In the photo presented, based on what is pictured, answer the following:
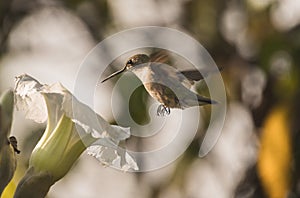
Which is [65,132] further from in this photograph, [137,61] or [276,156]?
[276,156]

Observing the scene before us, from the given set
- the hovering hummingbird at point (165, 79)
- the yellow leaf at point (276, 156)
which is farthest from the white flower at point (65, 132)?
the yellow leaf at point (276, 156)

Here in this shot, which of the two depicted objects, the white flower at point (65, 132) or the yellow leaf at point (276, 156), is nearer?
the white flower at point (65, 132)

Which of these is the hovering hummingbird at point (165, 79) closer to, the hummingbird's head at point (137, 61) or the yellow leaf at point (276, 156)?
the hummingbird's head at point (137, 61)

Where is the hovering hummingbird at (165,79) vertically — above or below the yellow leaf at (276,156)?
above

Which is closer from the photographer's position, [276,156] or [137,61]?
[137,61]

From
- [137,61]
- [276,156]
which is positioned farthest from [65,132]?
[276,156]

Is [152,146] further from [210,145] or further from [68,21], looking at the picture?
[68,21]

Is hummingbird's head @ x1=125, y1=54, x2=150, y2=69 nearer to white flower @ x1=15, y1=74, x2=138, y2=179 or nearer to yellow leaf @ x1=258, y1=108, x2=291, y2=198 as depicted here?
white flower @ x1=15, y1=74, x2=138, y2=179

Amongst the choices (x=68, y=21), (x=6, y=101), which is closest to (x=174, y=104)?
(x=6, y=101)
